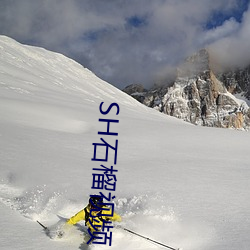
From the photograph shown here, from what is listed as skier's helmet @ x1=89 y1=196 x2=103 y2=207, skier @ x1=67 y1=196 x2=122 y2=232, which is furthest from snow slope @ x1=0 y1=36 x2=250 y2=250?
skier's helmet @ x1=89 y1=196 x2=103 y2=207

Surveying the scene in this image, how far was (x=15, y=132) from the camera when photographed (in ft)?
43.4

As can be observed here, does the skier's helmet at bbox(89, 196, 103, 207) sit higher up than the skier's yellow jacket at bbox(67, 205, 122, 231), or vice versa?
the skier's helmet at bbox(89, 196, 103, 207)

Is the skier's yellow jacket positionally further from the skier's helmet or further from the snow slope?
the snow slope

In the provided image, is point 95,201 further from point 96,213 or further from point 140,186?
point 140,186

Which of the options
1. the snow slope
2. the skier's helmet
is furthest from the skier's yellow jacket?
the snow slope

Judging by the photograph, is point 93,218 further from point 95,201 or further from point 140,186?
point 140,186

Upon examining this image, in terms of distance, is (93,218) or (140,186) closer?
(93,218)

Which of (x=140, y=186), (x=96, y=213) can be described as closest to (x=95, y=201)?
(x=96, y=213)

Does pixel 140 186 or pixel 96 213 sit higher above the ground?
pixel 140 186

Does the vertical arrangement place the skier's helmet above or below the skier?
above

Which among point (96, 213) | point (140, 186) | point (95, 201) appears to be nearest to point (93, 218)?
point (96, 213)

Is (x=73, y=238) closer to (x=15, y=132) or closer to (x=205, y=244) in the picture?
(x=205, y=244)

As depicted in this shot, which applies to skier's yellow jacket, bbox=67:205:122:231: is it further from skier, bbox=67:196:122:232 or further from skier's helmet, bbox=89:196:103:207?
skier's helmet, bbox=89:196:103:207

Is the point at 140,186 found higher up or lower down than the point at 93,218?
higher up
